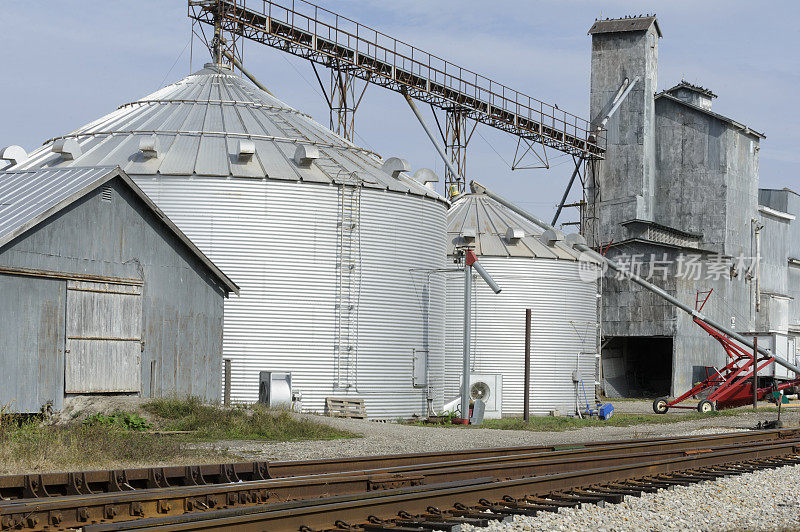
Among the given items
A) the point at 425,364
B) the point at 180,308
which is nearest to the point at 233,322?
the point at 180,308

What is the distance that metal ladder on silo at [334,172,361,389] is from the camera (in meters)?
32.9

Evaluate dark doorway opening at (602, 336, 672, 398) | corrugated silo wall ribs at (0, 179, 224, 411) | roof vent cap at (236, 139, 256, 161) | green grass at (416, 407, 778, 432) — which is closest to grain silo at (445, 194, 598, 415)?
green grass at (416, 407, 778, 432)

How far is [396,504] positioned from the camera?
11.0 m

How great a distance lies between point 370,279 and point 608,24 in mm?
42628

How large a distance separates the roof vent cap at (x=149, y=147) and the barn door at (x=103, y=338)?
8.81m

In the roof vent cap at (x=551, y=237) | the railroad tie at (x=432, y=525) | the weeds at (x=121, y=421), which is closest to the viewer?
the railroad tie at (x=432, y=525)

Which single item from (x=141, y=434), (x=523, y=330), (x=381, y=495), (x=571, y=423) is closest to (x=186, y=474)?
(x=381, y=495)

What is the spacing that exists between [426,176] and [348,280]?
27.8 ft

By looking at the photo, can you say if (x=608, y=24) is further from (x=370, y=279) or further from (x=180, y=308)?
(x=180, y=308)

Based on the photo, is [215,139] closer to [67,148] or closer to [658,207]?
[67,148]

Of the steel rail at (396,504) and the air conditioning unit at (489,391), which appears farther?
the air conditioning unit at (489,391)

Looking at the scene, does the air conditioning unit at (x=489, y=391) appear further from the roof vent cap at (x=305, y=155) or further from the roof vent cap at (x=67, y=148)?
the roof vent cap at (x=67, y=148)

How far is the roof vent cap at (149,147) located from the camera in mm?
32875

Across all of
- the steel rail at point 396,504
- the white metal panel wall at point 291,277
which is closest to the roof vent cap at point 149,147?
the white metal panel wall at point 291,277
